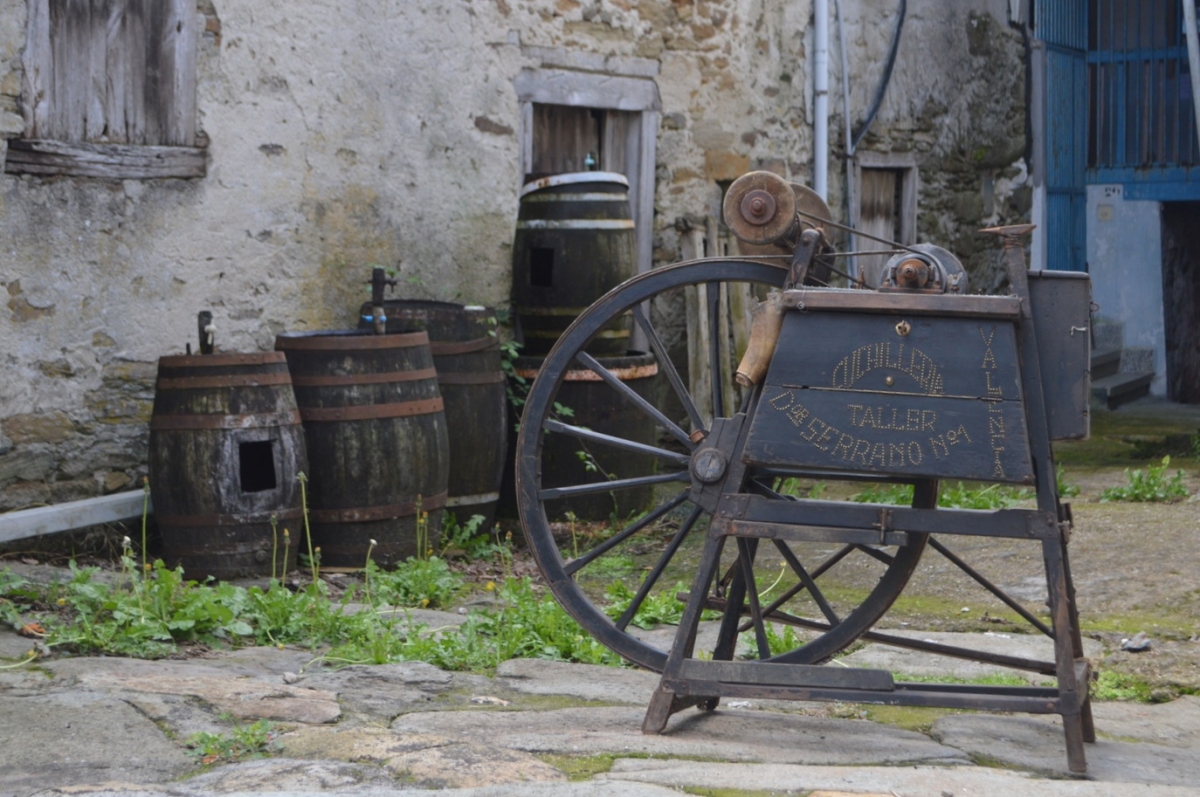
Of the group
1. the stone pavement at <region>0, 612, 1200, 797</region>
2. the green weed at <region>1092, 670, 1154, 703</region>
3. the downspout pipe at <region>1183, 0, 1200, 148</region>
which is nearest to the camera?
the stone pavement at <region>0, 612, 1200, 797</region>

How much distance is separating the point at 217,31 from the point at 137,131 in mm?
560

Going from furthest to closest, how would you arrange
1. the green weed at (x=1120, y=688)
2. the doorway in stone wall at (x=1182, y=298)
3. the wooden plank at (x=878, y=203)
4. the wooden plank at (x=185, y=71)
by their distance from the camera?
1. the doorway in stone wall at (x=1182, y=298)
2. the wooden plank at (x=878, y=203)
3. the wooden plank at (x=185, y=71)
4. the green weed at (x=1120, y=688)

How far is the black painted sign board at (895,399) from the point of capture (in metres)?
2.88

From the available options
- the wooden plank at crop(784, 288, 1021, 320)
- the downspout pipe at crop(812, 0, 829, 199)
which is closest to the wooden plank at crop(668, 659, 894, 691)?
the wooden plank at crop(784, 288, 1021, 320)

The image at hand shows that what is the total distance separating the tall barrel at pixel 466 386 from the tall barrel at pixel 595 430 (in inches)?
15.0

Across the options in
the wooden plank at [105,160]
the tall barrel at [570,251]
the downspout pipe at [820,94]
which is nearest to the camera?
the wooden plank at [105,160]

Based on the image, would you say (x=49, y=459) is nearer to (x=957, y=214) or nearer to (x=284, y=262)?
(x=284, y=262)

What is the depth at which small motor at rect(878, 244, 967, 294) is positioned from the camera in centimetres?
304

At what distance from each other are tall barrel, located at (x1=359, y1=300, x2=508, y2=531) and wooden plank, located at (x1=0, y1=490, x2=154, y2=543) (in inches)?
47.0

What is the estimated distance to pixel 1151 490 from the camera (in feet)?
20.0

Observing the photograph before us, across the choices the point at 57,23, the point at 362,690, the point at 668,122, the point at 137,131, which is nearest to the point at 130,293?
the point at 137,131

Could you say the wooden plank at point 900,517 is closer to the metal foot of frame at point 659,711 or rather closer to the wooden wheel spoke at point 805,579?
the wooden wheel spoke at point 805,579

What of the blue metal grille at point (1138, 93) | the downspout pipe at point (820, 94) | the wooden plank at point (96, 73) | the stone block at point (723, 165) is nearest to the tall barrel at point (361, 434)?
the wooden plank at point (96, 73)

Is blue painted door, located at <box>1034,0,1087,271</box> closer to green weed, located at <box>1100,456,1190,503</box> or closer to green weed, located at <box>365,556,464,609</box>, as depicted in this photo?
green weed, located at <box>1100,456,1190,503</box>
